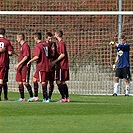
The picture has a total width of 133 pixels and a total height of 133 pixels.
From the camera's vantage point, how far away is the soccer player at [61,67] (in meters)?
18.6

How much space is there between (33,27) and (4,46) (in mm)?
6627

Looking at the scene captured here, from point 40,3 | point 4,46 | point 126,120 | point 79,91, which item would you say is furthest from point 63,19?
point 126,120

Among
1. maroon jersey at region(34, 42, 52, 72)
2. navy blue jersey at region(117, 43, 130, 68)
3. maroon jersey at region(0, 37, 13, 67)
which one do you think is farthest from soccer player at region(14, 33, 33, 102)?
navy blue jersey at region(117, 43, 130, 68)

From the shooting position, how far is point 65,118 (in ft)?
45.6

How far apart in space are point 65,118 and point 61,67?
502 centimetres

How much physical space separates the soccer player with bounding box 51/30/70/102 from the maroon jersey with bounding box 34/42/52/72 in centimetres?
18

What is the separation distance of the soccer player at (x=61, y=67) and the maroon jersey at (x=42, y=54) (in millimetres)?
183

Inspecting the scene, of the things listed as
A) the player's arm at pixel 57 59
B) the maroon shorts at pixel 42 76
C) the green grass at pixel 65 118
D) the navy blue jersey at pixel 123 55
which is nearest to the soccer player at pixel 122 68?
the navy blue jersey at pixel 123 55

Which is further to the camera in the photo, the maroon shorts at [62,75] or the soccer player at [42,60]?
the maroon shorts at [62,75]

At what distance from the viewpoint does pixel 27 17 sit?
83.7ft

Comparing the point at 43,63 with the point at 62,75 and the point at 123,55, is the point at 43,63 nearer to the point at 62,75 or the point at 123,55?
the point at 62,75

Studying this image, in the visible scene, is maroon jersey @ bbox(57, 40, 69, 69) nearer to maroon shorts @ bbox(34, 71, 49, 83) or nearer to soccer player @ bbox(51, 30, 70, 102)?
soccer player @ bbox(51, 30, 70, 102)

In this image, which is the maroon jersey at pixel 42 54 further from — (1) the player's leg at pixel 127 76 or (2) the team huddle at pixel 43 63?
(1) the player's leg at pixel 127 76

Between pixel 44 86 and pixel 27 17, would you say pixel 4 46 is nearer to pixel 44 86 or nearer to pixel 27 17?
pixel 44 86
